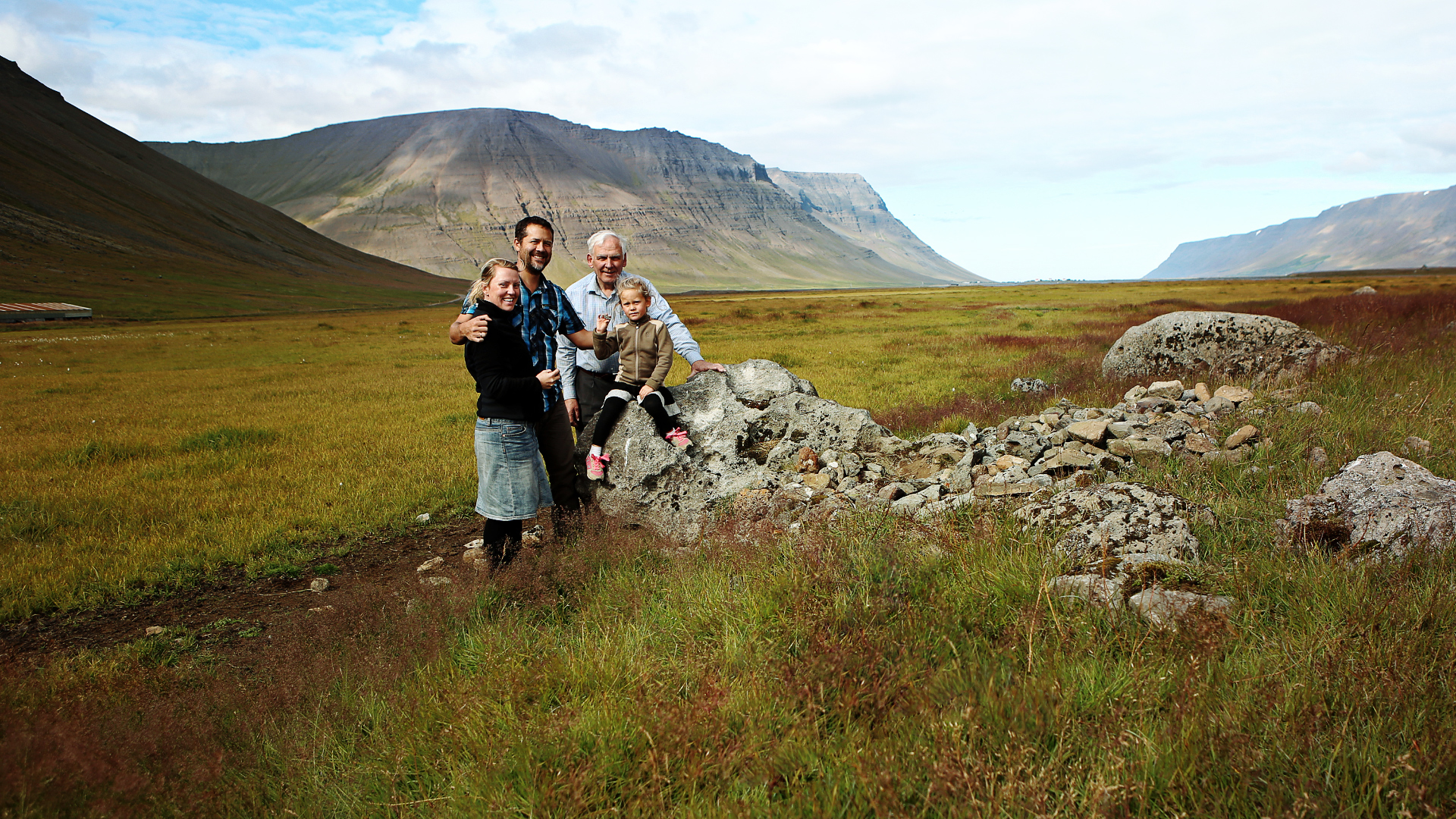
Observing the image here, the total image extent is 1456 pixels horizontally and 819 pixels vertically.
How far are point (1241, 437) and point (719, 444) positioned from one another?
5.31m

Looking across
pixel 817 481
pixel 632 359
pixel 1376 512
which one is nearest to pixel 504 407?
pixel 632 359

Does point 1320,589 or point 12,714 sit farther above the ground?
point 1320,589

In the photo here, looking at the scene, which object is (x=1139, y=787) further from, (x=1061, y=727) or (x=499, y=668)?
(x=499, y=668)

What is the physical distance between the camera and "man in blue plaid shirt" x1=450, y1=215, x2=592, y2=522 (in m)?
5.42

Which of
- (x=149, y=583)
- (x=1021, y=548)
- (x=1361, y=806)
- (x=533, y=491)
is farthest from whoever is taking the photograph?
(x=149, y=583)

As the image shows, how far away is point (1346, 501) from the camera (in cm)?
459

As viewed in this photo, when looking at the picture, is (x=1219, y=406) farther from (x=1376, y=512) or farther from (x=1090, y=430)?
(x=1376, y=512)

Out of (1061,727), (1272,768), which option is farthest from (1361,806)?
(1061,727)

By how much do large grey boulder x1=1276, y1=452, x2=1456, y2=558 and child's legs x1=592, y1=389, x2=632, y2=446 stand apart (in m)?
5.27

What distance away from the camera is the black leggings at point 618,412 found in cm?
661

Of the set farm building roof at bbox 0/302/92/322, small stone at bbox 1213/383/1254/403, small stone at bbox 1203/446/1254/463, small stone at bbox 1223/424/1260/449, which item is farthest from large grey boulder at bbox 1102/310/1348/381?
farm building roof at bbox 0/302/92/322

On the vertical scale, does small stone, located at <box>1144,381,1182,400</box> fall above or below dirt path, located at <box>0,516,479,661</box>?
above

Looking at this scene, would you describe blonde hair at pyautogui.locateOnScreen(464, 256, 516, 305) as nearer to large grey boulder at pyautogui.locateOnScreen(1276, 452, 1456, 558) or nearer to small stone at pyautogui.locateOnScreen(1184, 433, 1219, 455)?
large grey boulder at pyautogui.locateOnScreen(1276, 452, 1456, 558)

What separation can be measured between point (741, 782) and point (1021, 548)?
2.57 metres
